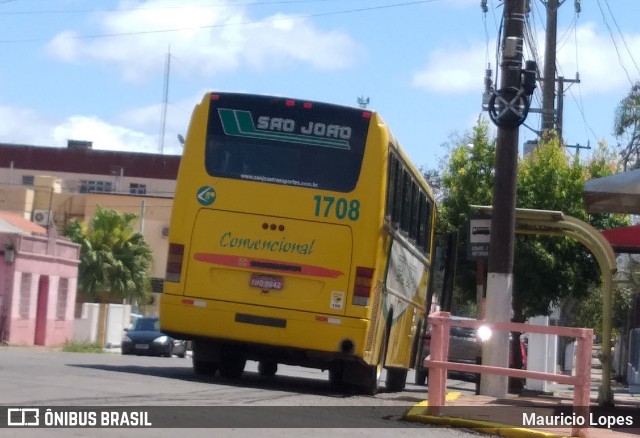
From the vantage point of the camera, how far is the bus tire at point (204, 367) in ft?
56.3

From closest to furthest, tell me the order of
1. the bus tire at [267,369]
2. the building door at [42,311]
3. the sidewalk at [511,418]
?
the sidewalk at [511,418] → the bus tire at [267,369] → the building door at [42,311]

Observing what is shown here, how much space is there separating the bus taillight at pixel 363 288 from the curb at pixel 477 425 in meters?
2.67

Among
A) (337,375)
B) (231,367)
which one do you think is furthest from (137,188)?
(337,375)

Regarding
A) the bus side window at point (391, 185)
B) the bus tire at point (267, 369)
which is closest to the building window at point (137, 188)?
the bus tire at point (267, 369)

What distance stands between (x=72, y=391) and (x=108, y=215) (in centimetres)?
4103

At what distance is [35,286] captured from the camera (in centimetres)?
4119

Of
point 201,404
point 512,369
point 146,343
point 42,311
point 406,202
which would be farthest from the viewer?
point 42,311

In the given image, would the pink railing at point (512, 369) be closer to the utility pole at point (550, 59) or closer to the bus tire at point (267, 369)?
the bus tire at point (267, 369)

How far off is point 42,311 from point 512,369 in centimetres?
3297

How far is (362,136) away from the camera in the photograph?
15312mm

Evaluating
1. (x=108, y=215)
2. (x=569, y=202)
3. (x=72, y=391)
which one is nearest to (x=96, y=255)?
(x=108, y=215)

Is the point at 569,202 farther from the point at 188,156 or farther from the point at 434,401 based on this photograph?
the point at 434,401

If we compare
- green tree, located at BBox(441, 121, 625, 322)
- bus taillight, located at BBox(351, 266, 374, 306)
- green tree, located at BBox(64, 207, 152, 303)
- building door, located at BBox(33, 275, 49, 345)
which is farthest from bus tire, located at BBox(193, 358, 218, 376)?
green tree, located at BBox(64, 207, 152, 303)

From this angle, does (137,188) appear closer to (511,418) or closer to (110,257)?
(110,257)
